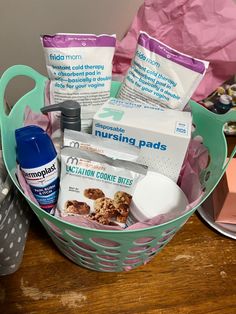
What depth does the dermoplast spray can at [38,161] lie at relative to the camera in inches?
14.0

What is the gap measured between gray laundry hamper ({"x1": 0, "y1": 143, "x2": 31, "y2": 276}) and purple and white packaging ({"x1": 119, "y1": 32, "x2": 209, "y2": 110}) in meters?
0.24

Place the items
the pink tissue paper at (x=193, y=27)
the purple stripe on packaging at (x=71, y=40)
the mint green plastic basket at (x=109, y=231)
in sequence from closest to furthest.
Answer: the mint green plastic basket at (x=109, y=231) < the purple stripe on packaging at (x=71, y=40) < the pink tissue paper at (x=193, y=27)

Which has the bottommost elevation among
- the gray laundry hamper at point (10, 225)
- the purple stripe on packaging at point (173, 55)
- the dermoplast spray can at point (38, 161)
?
the gray laundry hamper at point (10, 225)

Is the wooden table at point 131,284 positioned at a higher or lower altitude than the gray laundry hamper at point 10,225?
lower

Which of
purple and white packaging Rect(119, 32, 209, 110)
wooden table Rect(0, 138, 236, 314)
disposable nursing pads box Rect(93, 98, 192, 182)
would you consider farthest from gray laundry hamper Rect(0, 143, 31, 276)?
purple and white packaging Rect(119, 32, 209, 110)

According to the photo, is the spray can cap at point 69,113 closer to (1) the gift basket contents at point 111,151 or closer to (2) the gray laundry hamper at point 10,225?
(1) the gift basket contents at point 111,151

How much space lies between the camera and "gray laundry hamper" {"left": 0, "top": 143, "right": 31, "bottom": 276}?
381 millimetres

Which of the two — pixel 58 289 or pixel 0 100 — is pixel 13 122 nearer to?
pixel 0 100

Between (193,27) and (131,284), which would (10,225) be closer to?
(131,284)

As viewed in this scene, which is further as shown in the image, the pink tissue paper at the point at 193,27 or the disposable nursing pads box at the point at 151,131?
the pink tissue paper at the point at 193,27

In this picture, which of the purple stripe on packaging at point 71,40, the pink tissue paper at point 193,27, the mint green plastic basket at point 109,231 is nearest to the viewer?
the mint green plastic basket at point 109,231

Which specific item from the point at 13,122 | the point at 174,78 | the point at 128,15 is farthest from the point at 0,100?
the point at 128,15

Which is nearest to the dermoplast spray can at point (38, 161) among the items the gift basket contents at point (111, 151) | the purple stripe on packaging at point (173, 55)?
the gift basket contents at point (111, 151)

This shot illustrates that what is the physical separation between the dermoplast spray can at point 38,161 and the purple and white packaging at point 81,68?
12 centimetres
